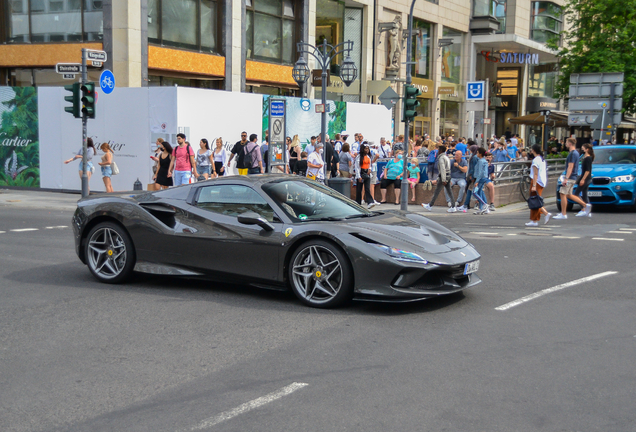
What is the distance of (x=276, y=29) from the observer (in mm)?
33312

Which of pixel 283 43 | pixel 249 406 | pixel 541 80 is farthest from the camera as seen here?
pixel 541 80

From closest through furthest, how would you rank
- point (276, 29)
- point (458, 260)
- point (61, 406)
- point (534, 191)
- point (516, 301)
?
point (61, 406) → point (458, 260) → point (516, 301) → point (534, 191) → point (276, 29)

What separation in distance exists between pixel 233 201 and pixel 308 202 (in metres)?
0.81

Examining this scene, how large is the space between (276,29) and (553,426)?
30.8 metres

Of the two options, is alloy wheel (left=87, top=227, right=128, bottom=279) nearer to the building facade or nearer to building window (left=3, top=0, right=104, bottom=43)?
the building facade

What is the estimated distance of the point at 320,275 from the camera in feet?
23.6

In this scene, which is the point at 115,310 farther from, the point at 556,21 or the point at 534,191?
the point at 556,21

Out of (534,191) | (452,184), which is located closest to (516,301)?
(534,191)

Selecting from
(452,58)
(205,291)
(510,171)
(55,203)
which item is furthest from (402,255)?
(452,58)

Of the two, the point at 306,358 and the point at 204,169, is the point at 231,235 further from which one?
the point at 204,169

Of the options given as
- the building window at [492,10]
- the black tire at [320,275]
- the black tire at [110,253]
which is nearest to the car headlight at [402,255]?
the black tire at [320,275]

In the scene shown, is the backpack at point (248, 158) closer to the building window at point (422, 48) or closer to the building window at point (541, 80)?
the building window at point (422, 48)

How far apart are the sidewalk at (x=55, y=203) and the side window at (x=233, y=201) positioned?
10.2 m

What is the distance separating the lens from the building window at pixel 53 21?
26.4 metres
